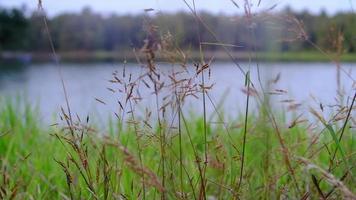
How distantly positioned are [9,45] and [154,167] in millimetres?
32167

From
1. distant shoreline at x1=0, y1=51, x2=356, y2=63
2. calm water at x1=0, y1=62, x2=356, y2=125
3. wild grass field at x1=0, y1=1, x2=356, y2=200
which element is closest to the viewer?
wild grass field at x1=0, y1=1, x2=356, y2=200

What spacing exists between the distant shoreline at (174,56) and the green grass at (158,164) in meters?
0.15

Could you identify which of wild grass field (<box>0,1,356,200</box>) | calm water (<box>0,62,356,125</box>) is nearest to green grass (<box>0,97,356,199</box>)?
wild grass field (<box>0,1,356,200</box>)

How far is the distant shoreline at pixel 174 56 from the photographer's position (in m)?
1.03

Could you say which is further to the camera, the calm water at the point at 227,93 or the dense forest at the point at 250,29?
the calm water at the point at 227,93

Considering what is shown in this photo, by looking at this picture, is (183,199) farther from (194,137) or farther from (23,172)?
(194,137)

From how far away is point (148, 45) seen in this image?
957 mm

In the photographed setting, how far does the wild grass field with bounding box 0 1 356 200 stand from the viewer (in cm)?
90

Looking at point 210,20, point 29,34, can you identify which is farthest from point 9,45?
point 210,20

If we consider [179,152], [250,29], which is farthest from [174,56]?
[179,152]

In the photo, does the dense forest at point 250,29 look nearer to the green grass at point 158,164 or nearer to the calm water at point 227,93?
the calm water at point 227,93

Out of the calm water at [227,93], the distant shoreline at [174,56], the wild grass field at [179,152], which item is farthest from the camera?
the calm water at [227,93]

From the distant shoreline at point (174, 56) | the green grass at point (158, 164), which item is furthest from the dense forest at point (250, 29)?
the green grass at point (158, 164)

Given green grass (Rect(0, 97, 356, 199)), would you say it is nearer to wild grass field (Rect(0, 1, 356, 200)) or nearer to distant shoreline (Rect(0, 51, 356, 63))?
wild grass field (Rect(0, 1, 356, 200))
